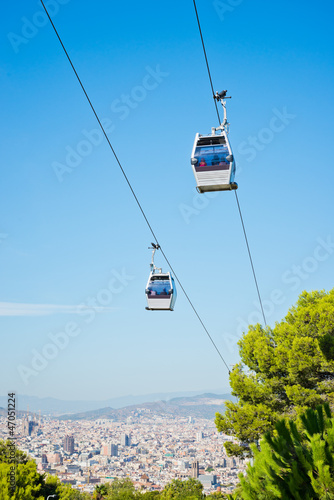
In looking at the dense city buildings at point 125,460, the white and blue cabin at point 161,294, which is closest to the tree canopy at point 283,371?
the white and blue cabin at point 161,294

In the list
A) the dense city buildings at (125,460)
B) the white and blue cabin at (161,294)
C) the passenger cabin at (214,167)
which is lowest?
the dense city buildings at (125,460)

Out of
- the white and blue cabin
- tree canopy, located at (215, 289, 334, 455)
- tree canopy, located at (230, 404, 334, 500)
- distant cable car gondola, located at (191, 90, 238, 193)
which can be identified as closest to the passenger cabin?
distant cable car gondola, located at (191, 90, 238, 193)

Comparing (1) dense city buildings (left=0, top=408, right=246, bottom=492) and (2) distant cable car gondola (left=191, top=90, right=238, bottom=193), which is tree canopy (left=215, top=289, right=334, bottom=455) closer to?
(2) distant cable car gondola (left=191, top=90, right=238, bottom=193)

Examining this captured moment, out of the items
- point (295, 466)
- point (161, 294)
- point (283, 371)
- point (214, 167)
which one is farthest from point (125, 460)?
point (214, 167)

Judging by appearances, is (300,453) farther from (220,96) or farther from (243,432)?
(243,432)

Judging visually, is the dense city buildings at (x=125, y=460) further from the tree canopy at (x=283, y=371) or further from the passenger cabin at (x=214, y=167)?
the passenger cabin at (x=214, y=167)

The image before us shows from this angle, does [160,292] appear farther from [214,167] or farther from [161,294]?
[214,167]
